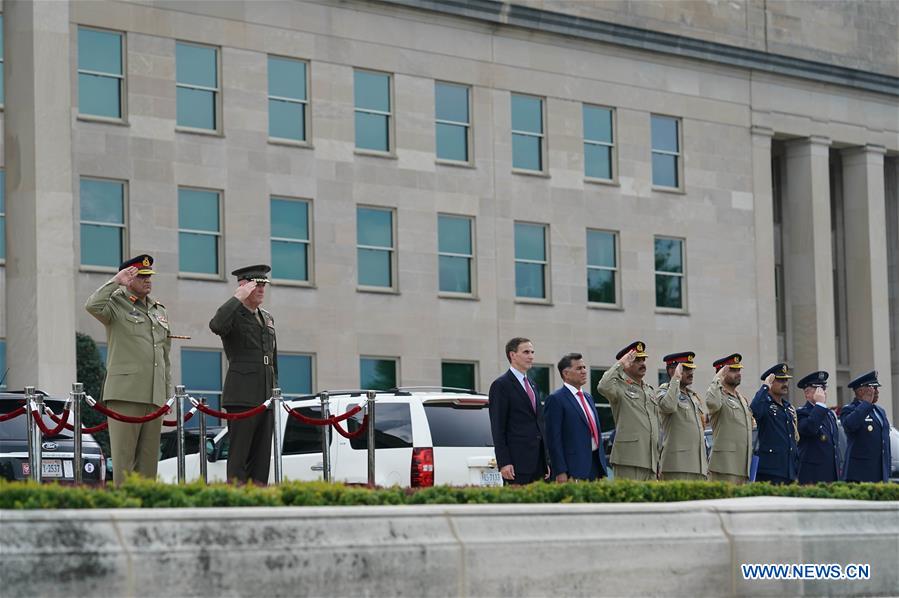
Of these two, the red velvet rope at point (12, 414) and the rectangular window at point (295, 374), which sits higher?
the rectangular window at point (295, 374)

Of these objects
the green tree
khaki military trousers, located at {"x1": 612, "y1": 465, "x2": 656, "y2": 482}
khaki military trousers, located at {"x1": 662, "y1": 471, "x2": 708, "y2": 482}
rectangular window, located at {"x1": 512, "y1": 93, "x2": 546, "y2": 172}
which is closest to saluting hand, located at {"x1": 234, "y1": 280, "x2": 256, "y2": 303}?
khaki military trousers, located at {"x1": 612, "y1": 465, "x2": 656, "y2": 482}

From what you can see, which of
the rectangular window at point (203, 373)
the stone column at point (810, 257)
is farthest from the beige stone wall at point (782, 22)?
the rectangular window at point (203, 373)

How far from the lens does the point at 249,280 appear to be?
48.8ft

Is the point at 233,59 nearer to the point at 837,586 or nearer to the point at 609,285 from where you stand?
the point at 609,285

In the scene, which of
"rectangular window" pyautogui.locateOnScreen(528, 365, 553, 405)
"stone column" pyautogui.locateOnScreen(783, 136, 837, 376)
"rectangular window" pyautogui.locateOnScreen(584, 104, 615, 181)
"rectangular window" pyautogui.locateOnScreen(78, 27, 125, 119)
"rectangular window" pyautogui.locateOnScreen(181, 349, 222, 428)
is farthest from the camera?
"stone column" pyautogui.locateOnScreen(783, 136, 837, 376)

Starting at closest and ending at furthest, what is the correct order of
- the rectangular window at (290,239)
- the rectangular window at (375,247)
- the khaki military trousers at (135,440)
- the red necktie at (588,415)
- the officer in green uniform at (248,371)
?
the khaki military trousers at (135,440), the officer in green uniform at (248,371), the red necktie at (588,415), the rectangular window at (290,239), the rectangular window at (375,247)

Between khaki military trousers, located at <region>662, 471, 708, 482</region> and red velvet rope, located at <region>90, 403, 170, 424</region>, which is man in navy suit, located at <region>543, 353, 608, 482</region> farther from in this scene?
red velvet rope, located at <region>90, 403, 170, 424</region>

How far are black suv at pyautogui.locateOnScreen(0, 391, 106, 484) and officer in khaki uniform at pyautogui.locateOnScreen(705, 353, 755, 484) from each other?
253 inches

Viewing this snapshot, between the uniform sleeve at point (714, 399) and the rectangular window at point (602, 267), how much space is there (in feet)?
89.6

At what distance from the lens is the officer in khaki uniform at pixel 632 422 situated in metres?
16.7

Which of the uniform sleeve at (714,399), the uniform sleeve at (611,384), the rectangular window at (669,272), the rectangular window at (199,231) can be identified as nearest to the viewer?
the uniform sleeve at (611,384)

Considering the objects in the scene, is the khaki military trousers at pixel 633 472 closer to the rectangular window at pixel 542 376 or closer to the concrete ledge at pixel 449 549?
the concrete ledge at pixel 449 549

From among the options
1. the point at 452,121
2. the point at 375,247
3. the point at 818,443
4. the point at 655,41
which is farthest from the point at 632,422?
the point at 655,41

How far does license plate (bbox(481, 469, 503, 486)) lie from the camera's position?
17688 millimetres
